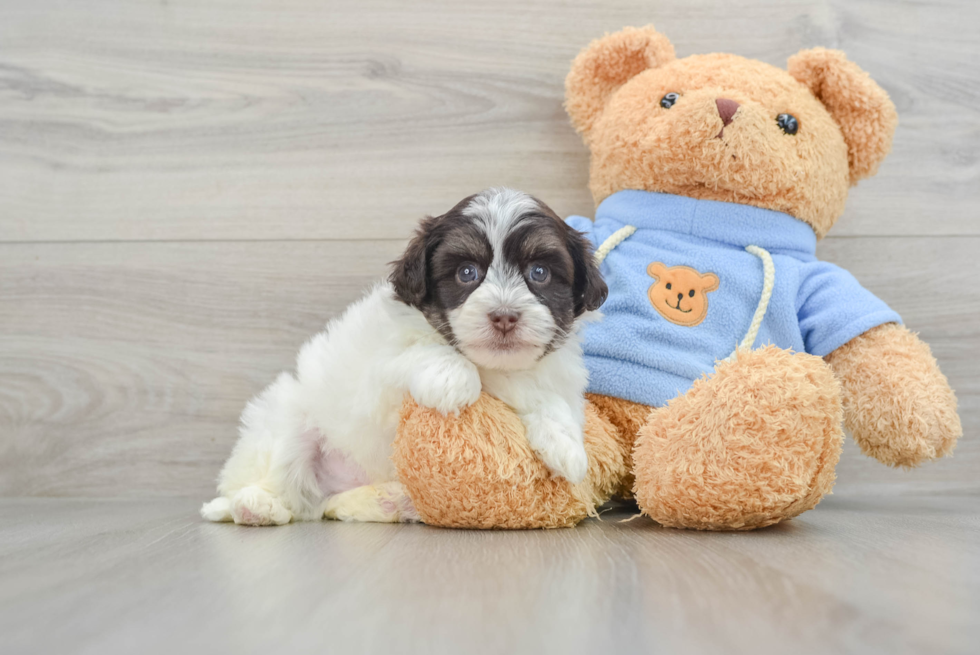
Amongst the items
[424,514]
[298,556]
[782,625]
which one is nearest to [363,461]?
[424,514]

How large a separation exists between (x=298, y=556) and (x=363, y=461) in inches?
13.0

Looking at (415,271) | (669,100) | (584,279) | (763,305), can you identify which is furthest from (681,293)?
(415,271)

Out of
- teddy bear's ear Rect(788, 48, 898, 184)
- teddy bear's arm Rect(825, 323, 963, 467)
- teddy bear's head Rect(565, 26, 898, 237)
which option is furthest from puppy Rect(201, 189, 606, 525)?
teddy bear's ear Rect(788, 48, 898, 184)

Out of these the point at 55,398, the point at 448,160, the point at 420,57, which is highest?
the point at 420,57

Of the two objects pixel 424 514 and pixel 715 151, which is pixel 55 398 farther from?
pixel 715 151

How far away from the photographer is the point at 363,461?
1.34m

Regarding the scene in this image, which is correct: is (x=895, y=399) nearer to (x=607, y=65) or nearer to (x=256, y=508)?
(x=607, y=65)

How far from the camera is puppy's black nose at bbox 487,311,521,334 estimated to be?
111 cm

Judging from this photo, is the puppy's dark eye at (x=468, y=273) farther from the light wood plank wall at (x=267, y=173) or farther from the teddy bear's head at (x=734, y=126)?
the light wood plank wall at (x=267, y=173)

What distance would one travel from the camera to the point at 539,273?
47.0 inches

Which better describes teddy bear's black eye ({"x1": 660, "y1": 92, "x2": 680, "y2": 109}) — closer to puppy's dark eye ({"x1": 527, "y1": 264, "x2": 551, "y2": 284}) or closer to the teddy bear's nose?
the teddy bear's nose

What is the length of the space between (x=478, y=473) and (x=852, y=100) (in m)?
1.12

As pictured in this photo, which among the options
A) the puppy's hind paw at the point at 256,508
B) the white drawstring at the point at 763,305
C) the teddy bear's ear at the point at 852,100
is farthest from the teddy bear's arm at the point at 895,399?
the puppy's hind paw at the point at 256,508

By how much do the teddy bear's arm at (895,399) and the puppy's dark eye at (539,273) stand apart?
641mm
